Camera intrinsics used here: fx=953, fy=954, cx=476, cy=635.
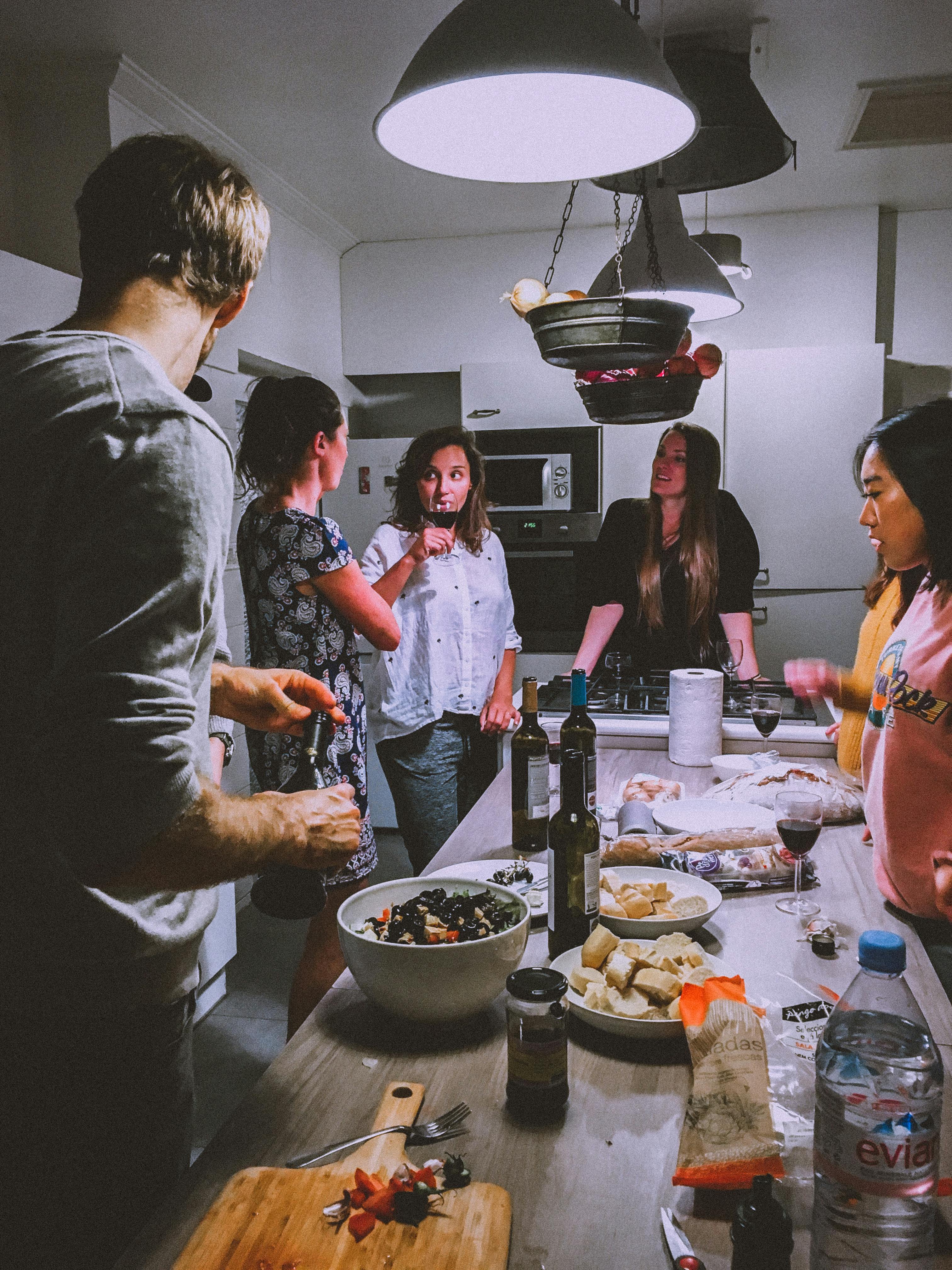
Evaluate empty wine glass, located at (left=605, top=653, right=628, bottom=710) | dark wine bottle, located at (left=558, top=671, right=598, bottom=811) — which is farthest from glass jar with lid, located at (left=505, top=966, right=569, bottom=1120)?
empty wine glass, located at (left=605, top=653, right=628, bottom=710)

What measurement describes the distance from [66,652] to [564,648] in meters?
3.60

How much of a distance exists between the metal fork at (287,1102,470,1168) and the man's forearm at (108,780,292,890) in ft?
0.83

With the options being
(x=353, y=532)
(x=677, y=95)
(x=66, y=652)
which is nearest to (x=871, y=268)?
(x=353, y=532)

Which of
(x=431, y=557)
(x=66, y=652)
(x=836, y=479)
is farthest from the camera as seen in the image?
(x=836, y=479)

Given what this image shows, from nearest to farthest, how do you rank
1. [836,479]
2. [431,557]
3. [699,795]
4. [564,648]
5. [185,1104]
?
[185,1104] → [699,795] → [431,557] → [836,479] → [564,648]

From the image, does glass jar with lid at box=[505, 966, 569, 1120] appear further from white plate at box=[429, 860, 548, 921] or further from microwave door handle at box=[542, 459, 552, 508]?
microwave door handle at box=[542, 459, 552, 508]

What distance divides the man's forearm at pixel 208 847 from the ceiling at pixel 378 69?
2.11 m

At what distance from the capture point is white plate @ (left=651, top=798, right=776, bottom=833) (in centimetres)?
168

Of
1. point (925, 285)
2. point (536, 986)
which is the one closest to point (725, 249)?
point (925, 285)

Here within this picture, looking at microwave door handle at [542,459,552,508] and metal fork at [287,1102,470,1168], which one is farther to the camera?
microwave door handle at [542,459,552,508]

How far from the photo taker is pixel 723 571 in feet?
10.2

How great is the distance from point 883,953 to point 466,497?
228 cm

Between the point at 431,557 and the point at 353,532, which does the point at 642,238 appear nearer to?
the point at 431,557

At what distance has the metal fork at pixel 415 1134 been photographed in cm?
85
